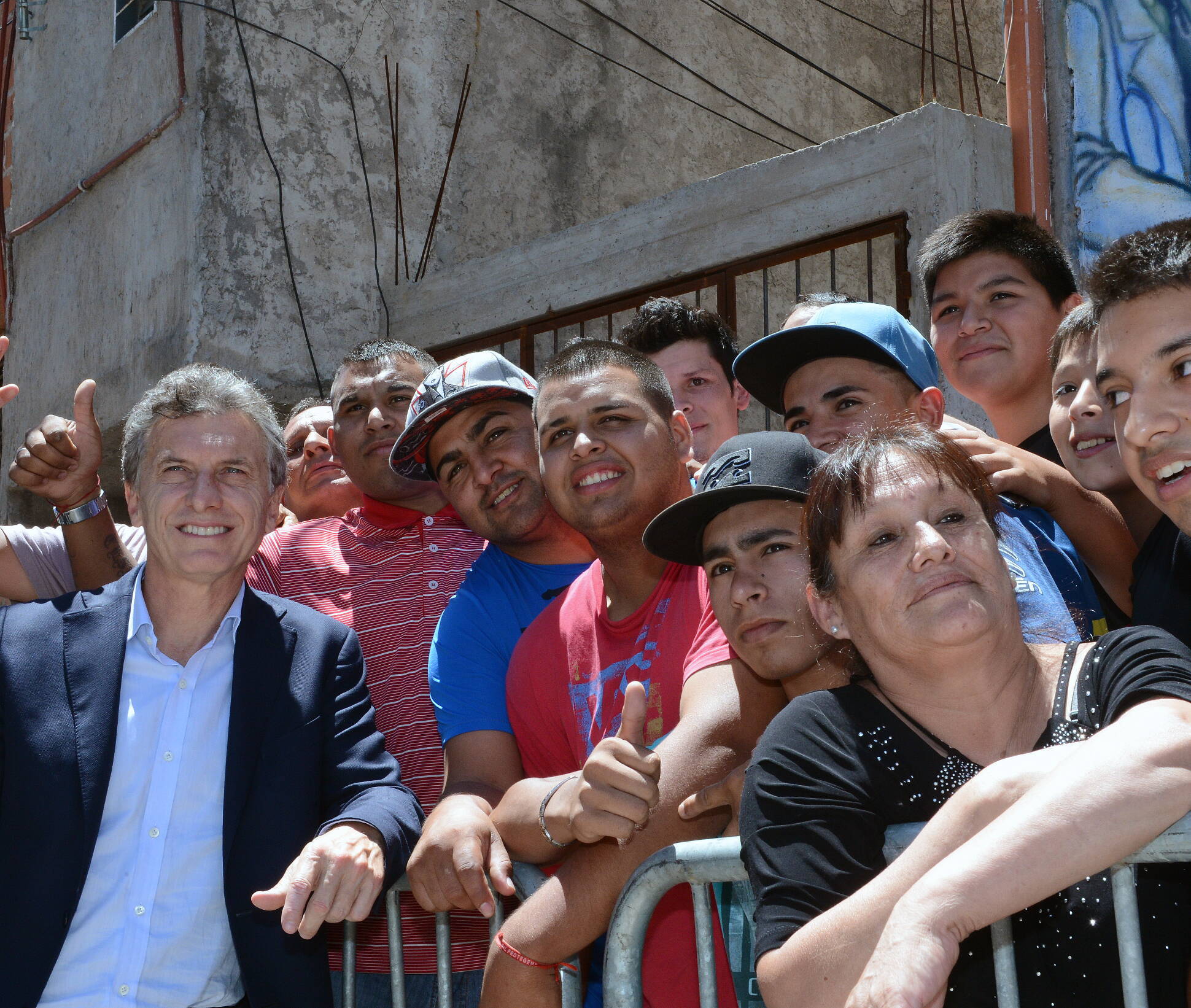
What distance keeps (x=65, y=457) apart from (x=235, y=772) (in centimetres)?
111

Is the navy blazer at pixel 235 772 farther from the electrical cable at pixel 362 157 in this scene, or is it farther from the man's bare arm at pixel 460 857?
the electrical cable at pixel 362 157

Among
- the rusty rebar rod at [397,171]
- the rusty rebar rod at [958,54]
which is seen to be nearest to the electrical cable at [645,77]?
the rusty rebar rod at [397,171]

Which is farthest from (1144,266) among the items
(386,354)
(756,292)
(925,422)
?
(756,292)

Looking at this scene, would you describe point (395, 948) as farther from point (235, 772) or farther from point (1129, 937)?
point (1129, 937)

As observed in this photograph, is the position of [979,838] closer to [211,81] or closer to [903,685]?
[903,685]

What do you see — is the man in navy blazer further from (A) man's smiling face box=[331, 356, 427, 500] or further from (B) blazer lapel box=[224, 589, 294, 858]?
(A) man's smiling face box=[331, 356, 427, 500]

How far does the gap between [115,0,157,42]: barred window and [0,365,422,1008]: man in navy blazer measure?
5793mm

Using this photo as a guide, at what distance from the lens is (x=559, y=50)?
8445 mm

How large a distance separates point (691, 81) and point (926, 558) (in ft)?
24.8

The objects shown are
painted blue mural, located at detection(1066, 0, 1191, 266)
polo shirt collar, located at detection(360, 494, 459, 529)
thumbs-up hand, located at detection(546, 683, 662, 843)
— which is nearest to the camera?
thumbs-up hand, located at detection(546, 683, 662, 843)

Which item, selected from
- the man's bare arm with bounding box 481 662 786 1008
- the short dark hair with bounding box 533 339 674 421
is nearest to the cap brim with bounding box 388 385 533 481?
the short dark hair with bounding box 533 339 674 421

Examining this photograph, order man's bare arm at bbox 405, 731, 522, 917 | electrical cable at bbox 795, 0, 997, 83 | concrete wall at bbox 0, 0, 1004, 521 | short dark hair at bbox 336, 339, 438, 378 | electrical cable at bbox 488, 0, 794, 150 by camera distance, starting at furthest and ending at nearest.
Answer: electrical cable at bbox 795, 0, 997, 83 → electrical cable at bbox 488, 0, 794, 150 → concrete wall at bbox 0, 0, 1004, 521 → short dark hair at bbox 336, 339, 438, 378 → man's bare arm at bbox 405, 731, 522, 917

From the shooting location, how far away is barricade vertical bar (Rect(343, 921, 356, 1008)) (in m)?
2.72

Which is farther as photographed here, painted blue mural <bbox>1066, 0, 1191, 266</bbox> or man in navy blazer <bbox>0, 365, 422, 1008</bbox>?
painted blue mural <bbox>1066, 0, 1191, 266</bbox>
